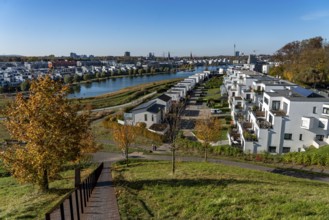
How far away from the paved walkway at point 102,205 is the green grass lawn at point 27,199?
1.86m

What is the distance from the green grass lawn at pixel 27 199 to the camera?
1077cm

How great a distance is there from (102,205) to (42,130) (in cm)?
494

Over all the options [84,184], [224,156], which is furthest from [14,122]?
[224,156]

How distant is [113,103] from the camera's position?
218ft

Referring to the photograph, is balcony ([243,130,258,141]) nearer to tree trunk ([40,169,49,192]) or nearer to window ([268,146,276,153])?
window ([268,146,276,153])

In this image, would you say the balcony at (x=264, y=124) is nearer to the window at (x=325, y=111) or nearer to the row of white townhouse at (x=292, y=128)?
the row of white townhouse at (x=292, y=128)

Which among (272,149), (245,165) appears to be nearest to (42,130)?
(245,165)

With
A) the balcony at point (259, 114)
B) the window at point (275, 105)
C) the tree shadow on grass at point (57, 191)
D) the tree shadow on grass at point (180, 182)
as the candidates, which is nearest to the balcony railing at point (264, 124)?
the window at point (275, 105)

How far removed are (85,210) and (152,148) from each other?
22.8m

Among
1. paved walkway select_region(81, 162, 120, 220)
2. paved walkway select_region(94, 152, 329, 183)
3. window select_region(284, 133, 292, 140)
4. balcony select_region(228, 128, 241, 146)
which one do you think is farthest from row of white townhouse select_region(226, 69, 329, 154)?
paved walkway select_region(81, 162, 120, 220)

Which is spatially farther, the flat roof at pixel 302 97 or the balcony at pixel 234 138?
the balcony at pixel 234 138

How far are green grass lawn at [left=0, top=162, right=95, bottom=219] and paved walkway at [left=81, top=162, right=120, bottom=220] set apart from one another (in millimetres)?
1858

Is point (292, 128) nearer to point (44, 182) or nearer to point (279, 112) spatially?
point (279, 112)

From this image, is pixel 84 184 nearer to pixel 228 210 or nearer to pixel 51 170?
pixel 51 170
